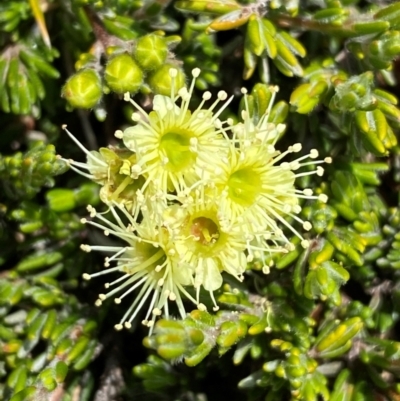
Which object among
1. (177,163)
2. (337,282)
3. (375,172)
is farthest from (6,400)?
(375,172)

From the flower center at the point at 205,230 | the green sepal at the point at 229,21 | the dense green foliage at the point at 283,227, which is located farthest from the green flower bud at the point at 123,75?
the flower center at the point at 205,230

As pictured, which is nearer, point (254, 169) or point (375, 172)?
point (254, 169)

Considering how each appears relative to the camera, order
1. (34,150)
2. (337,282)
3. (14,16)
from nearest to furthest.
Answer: (337,282) → (34,150) → (14,16)

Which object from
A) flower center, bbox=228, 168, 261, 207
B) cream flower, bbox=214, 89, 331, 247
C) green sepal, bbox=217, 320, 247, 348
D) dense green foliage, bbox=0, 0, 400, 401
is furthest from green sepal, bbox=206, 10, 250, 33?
green sepal, bbox=217, 320, 247, 348

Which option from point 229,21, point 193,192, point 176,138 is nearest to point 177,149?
point 176,138

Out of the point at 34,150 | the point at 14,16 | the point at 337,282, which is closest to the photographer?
the point at 337,282

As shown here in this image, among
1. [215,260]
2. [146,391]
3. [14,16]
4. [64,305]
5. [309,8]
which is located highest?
[14,16]

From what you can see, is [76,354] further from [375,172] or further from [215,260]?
[375,172]
